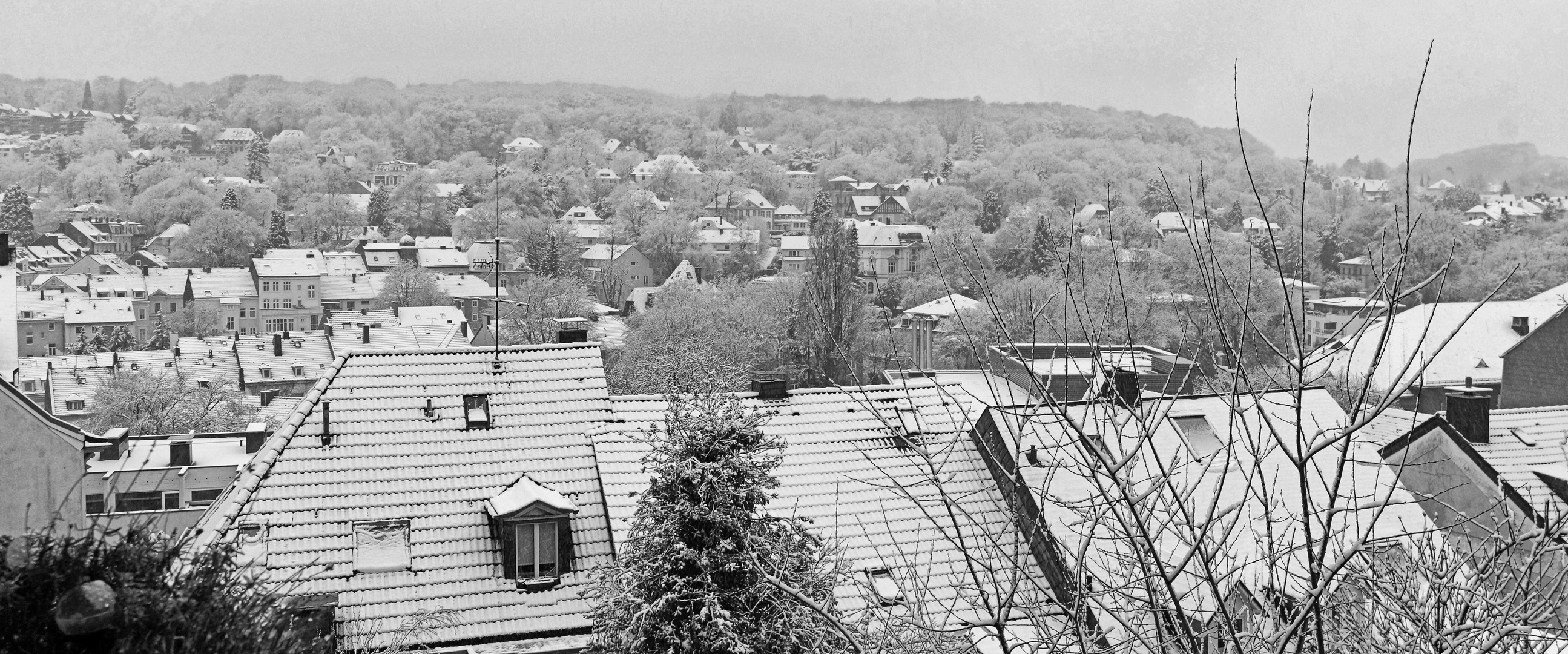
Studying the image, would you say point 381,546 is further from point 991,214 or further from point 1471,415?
point 991,214

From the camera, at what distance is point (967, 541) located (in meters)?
8.92

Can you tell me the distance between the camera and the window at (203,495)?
1906 cm

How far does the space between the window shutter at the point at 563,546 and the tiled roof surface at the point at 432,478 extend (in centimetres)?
8

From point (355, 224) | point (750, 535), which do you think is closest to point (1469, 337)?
point (750, 535)

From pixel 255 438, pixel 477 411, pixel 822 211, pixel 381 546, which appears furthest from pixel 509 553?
pixel 822 211

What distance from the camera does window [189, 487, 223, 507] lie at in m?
19.1

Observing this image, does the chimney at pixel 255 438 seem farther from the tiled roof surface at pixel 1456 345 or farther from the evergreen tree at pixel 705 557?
the tiled roof surface at pixel 1456 345

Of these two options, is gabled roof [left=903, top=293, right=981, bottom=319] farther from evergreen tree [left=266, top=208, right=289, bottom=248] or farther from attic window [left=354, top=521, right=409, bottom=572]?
evergreen tree [left=266, top=208, right=289, bottom=248]

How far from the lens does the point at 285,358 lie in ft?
139

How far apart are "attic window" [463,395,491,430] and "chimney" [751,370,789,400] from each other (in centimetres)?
208

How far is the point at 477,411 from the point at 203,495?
12.5m

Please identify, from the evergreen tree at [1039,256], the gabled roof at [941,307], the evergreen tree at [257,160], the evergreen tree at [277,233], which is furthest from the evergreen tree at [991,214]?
Answer: the evergreen tree at [257,160]

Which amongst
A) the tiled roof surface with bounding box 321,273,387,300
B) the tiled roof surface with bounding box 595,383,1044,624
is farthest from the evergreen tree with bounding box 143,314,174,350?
the tiled roof surface with bounding box 595,383,1044,624

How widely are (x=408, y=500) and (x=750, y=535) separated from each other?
2.52 meters
